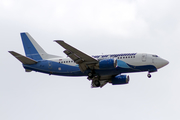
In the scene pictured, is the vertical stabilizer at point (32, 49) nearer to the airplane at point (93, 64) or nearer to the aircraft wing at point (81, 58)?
the airplane at point (93, 64)

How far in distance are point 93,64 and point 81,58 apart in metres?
2.24

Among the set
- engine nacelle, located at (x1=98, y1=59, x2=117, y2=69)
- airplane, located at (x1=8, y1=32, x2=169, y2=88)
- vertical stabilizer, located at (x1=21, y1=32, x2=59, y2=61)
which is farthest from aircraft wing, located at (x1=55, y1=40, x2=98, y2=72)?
vertical stabilizer, located at (x1=21, y1=32, x2=59, y2=61)

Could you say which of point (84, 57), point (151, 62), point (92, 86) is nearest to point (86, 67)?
point (84, 57)

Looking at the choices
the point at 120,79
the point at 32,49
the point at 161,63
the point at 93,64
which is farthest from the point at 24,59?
the point at 161,63


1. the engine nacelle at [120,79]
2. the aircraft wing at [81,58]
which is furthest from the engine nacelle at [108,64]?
the engine nacelle at [120,79]

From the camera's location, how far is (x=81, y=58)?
51.1 meters

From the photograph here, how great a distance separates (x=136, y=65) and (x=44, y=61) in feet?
49.2

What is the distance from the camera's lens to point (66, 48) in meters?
48.0

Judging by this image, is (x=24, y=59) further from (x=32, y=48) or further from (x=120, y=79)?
(x=120, y=79)

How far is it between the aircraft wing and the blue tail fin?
841 centimetres

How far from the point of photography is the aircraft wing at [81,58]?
160 ft

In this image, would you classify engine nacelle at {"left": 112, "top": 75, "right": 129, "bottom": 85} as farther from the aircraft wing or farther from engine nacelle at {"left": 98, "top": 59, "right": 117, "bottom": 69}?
engine nacelle at {"left": 98, "top": 59, "right": 117, "bottom": 69}

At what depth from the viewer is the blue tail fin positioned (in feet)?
190

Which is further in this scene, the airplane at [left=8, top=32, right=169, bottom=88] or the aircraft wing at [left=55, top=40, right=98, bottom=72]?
the airplane at [left=8, top=32, right=169, bottom=88]
